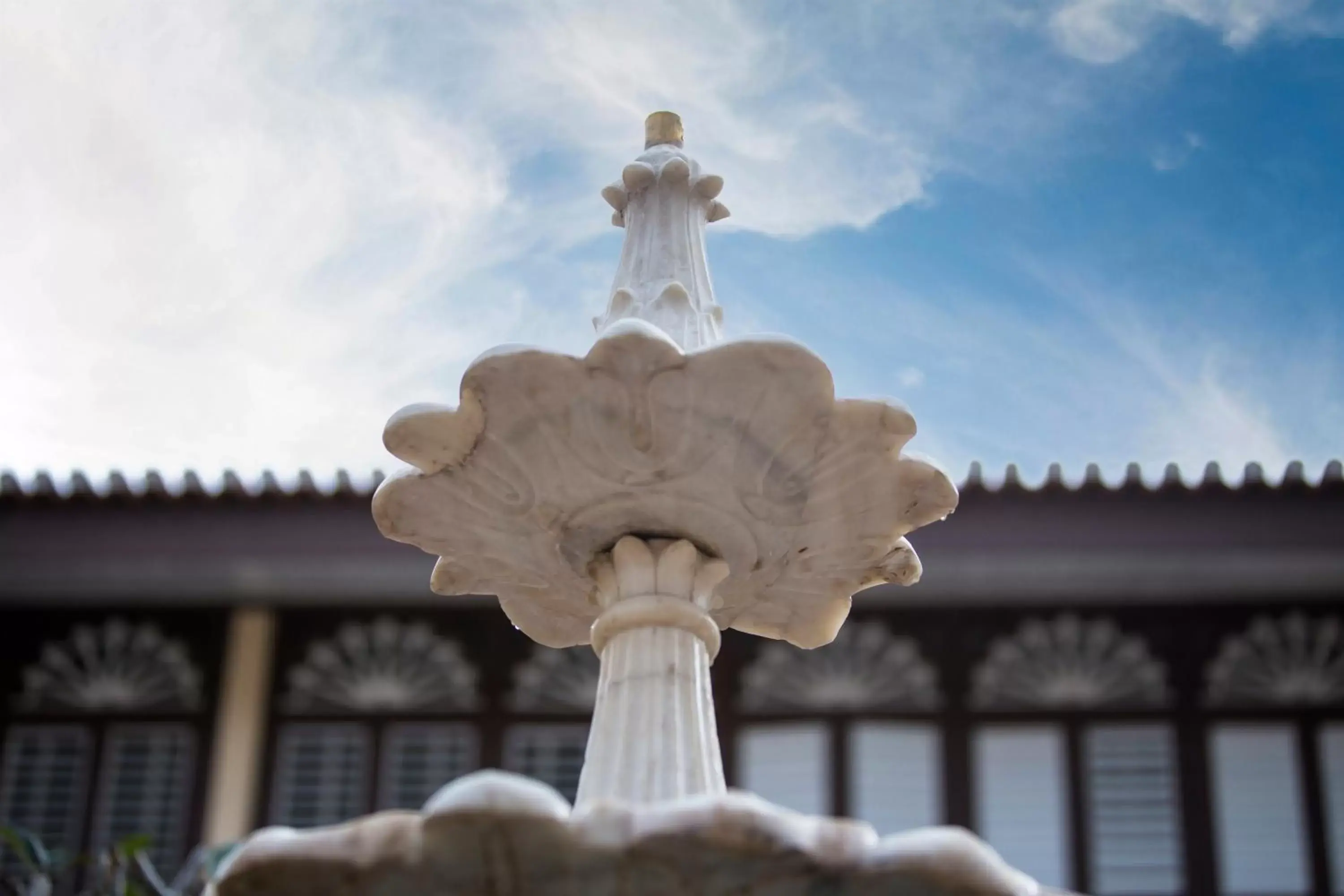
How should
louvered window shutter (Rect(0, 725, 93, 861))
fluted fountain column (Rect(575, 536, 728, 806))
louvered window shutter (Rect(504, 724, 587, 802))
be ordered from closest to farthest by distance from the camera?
1. fluted fountain column (Rect(575, 536, 728, 806))
2. louvered window shutter (Rect(504, 724, 587, 802))
3. louvered window shutter (Rect(0, 725, 93, 861))

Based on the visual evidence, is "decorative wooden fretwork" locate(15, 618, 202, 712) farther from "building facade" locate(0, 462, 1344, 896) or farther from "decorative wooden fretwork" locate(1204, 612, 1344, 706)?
"decorative wooden fretwork" locate(1204, 612, 1344, 706)

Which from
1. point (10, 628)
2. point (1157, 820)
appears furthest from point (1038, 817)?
point (10, 628)

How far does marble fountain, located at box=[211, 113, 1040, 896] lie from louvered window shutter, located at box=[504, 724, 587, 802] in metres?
5.73

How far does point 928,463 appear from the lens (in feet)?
15.1

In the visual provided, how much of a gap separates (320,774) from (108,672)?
1.33 m

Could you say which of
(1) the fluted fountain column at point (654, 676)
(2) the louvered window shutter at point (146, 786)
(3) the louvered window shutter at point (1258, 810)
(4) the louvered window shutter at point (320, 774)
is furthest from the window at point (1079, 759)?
(1) the fluted fountain column at point (654, 676)

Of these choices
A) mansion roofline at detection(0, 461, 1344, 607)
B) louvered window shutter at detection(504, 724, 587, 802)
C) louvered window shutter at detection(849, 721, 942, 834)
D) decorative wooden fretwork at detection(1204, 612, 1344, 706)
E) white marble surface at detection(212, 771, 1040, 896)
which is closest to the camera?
white marble surface at detection(212, 771, 1040, 896)

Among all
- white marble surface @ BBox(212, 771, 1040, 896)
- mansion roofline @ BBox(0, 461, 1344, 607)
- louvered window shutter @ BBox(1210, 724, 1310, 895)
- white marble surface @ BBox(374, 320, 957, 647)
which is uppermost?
mansion roofline @ BBox(0, 461, 1344, 607)

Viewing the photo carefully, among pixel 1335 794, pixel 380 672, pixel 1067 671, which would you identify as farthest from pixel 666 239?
pixel 1335 794

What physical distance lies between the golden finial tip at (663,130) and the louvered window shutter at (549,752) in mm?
5865

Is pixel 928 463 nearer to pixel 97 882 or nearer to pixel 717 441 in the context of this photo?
pixel 717 441

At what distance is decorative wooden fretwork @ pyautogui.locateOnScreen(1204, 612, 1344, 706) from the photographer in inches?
426

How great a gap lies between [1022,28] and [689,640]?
6190 millimetres

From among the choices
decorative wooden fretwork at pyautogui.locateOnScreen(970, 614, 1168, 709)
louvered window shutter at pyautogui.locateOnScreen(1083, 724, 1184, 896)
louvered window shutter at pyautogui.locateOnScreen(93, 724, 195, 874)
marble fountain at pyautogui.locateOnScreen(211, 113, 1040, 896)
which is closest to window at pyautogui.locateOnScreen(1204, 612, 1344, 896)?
louvered window shutter at pyautogui.locateOnScreen(1083, 724, 1184, 896)
